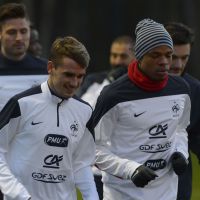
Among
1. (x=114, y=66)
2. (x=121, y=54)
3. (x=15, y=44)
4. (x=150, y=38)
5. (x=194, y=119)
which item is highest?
(x=150, y=38)

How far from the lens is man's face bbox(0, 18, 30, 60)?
8609mm

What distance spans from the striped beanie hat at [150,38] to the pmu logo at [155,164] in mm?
720

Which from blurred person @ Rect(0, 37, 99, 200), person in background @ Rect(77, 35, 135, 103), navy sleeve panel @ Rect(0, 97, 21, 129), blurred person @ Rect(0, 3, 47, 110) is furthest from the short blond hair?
person in background @ Rect(77, 35, 135, 103)

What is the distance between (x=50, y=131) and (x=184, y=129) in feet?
4.41

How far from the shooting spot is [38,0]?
19031 mm

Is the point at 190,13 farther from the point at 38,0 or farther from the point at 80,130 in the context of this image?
the point at 80,130

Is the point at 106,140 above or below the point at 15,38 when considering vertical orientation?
below

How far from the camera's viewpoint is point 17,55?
864 centimetres

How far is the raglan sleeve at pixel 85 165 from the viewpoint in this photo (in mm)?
6945

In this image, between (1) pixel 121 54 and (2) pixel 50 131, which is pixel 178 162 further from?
(1) pixel 121 54

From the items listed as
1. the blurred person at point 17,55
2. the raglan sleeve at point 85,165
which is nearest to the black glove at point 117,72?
the blurred person at point 17,55

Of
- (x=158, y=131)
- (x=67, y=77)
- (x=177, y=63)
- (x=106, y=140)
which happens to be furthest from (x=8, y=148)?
(x=177, y=63)

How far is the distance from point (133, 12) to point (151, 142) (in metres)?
11.9

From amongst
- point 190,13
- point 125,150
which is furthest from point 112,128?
point 190,13
